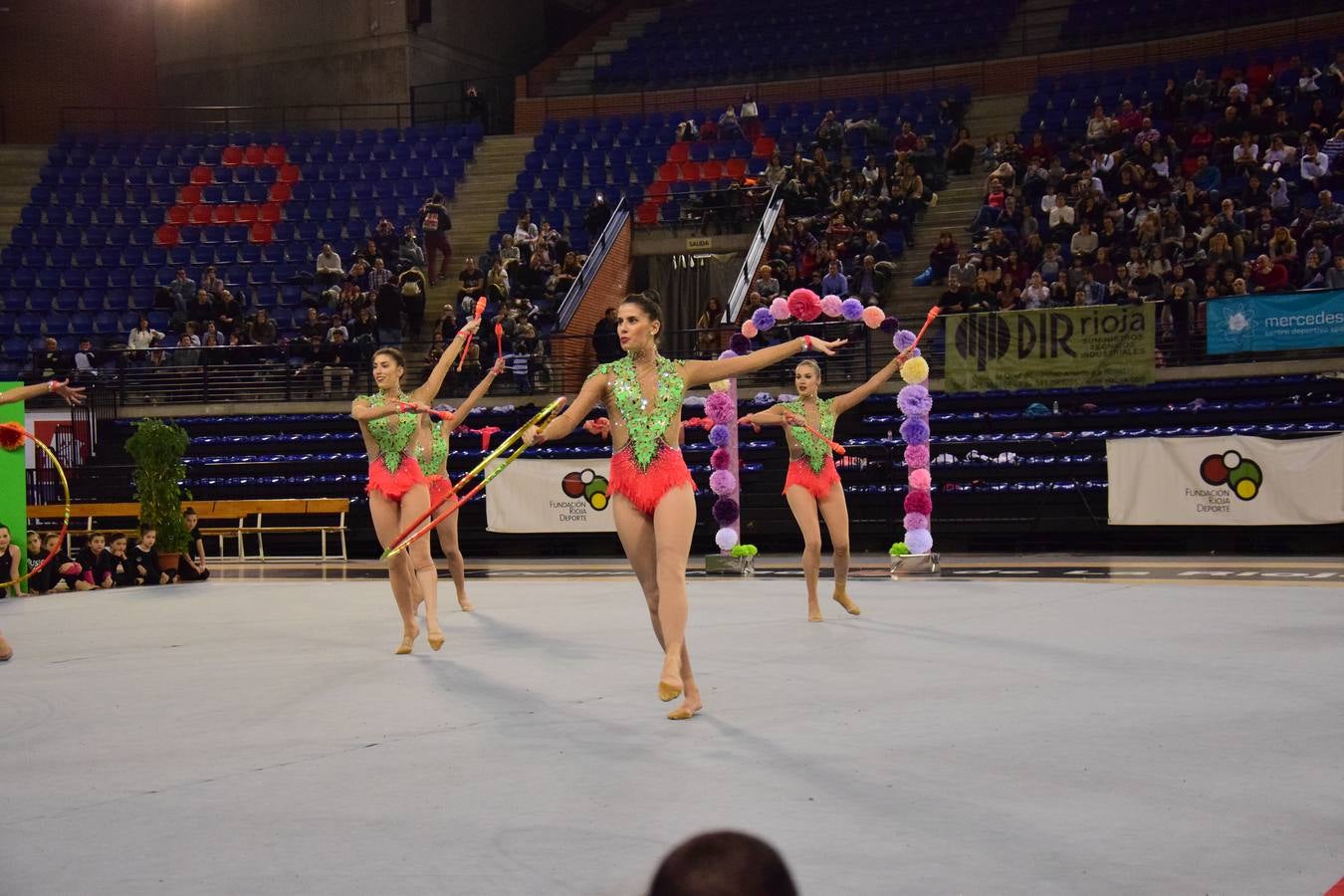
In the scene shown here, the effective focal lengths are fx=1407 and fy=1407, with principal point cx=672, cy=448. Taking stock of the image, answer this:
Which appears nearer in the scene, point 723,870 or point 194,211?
point 723,870

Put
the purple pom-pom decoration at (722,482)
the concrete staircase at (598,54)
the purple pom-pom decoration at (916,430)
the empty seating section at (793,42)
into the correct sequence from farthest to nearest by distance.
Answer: the concrete staircase at (598,54), the empty seating section at (793,42), the purple pom-pom decoration at (722,482), the purple pom-pom decoration at (916,430)

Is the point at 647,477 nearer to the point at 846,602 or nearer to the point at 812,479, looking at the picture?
the point at 812,479

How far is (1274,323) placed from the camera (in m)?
17.1

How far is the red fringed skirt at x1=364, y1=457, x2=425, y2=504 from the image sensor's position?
8672mm

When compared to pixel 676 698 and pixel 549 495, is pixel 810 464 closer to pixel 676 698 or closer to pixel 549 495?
pixel 676 698

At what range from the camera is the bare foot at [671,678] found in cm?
581

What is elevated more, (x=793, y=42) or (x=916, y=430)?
(x=793, y=42)

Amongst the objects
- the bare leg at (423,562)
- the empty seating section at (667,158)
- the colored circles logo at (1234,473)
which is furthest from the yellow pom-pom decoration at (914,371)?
the empty seating section at (667,158)

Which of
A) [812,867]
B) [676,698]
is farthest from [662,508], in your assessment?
[812,867]

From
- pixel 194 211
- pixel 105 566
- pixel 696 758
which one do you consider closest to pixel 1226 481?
pixel 105 566

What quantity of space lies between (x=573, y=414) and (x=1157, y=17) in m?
24.3

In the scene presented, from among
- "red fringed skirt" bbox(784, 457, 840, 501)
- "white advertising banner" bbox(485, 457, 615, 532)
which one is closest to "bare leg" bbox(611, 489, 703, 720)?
"red fringed skirt" bbox(784, 457, 840, 501)

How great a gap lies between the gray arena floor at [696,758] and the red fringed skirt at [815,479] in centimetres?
103

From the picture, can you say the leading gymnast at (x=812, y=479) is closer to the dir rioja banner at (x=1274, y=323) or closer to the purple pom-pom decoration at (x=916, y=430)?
the purple pom-pom decoration at (x=916, y=430)
